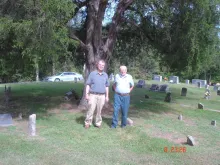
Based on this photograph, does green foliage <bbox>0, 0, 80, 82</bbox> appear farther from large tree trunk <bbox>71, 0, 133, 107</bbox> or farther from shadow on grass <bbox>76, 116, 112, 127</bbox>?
large tree trunk <bbox>71, 0, 133, 107</bbox>

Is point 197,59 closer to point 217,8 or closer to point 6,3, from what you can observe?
point 217,8

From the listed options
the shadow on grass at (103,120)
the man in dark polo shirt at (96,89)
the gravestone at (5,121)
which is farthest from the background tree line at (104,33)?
the shadow on grass at (103,120)

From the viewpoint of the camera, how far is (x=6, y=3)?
956 centimetres

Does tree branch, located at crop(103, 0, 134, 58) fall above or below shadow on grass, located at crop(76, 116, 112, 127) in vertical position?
above

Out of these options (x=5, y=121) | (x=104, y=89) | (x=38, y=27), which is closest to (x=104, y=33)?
(x=38, y=27)

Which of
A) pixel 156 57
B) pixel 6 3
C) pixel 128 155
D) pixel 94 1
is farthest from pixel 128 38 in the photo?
pixel 128 155

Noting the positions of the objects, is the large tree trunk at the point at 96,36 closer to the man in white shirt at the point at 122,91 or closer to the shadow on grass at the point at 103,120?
the shadow on grass at the point at 103,120

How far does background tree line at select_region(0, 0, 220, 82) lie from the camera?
8.51 metres

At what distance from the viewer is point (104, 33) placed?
14852 millimetres

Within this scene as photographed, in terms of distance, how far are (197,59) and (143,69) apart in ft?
138

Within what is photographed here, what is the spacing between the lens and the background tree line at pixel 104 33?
851cm

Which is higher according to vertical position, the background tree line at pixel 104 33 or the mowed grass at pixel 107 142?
the background tree line at pixel 104 33

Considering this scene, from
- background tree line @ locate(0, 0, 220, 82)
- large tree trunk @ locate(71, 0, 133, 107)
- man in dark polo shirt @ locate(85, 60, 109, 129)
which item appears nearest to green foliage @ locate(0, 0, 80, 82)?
background tree line @ locate(0, 0, 220, 82)

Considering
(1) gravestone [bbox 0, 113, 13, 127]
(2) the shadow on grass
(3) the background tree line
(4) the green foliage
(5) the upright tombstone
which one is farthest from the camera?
(2) the shadow on grass
